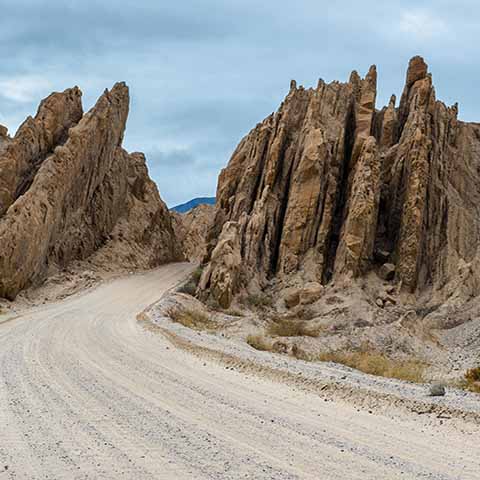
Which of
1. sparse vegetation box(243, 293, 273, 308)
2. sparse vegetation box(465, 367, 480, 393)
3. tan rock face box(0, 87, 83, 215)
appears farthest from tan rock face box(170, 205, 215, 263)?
sparse vegetation box(465, 367, 480, 393)

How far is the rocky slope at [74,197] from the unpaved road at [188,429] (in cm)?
1841

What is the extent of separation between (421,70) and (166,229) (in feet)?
87.6

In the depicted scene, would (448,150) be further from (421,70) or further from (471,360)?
(471,360)

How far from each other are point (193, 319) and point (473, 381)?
13.7 m

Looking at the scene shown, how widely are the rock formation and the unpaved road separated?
17.2 metres

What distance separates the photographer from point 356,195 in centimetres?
3422

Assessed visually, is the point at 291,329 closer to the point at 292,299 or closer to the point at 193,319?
the point at 193,319

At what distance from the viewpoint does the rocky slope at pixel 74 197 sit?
33.4 metres

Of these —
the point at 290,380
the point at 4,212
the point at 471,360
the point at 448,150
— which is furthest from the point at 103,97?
the point at 290,380

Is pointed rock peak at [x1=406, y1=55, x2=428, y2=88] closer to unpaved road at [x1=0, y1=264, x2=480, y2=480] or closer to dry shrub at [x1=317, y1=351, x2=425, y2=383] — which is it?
dry shrub at [x1=317, y1=351, x2=425, y2=383]

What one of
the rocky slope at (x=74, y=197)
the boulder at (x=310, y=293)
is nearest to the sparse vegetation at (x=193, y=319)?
the boulder at (x=310, y=293)

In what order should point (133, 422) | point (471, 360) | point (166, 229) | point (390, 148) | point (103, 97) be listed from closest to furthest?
point (133, 422), point (471, 360), point (390, 148), point (103, 97), point (166, 229)

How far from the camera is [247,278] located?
33469mm

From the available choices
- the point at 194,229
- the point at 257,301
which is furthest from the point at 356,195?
the point at 194,229
